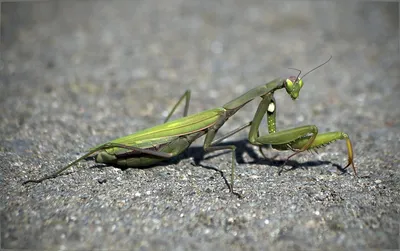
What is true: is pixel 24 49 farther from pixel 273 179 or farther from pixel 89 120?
pixel 273 179

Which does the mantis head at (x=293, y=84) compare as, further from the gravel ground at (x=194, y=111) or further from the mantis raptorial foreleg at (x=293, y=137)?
the gravel ground at (x=194, y=111)

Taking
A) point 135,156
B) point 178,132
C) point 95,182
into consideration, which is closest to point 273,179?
point 178,132

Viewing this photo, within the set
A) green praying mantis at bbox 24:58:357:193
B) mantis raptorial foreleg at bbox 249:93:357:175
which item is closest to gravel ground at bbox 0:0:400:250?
green praying mantis at bbox 24:58:357:193

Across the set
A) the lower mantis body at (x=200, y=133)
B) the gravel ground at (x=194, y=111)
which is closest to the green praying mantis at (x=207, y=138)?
the lower mantis body at (x=200, y=133)

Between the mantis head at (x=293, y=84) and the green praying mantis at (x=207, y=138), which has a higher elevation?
the mantis head at (x=293, y=84)

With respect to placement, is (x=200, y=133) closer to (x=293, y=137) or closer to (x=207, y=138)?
(x=207, y=138)

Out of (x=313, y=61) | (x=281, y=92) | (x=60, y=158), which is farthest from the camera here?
A: (x=313, y=61)

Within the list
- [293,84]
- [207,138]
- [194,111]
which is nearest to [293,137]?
[293,84]
